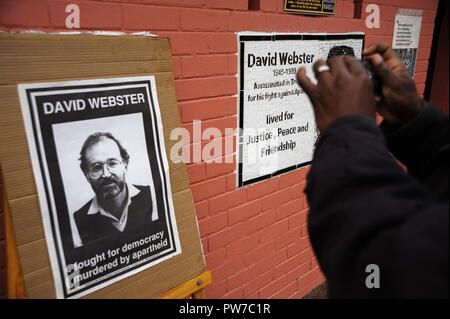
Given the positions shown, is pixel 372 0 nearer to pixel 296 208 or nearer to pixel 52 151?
pixel 296 208

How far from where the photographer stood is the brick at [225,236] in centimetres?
169

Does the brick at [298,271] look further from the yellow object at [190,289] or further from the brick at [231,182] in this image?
the yellow object at [190,289]

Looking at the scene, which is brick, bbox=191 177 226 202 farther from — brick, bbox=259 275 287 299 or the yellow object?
brick, bbox=259 275 287 299

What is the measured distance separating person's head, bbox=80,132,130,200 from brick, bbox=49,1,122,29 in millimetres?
443

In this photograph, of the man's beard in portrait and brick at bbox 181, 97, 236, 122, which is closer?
the man's beard in portrait

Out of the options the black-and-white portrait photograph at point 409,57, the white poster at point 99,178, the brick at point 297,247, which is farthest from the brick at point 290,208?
the black-and-white portrait photograph at point 409,57

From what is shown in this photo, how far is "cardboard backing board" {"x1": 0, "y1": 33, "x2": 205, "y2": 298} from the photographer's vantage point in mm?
806

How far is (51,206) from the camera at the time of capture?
2.79ft

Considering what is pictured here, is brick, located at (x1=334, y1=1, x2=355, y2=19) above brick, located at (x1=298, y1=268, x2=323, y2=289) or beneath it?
above

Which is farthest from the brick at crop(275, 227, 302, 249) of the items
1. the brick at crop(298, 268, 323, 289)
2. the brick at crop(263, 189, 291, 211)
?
the brick at crop(298, 268, 323, 289)

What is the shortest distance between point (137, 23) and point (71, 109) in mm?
507

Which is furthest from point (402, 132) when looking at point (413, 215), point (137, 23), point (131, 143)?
point (137, 23)

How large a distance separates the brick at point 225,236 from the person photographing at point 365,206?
3.67ft

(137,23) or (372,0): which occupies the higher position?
(372,0)
